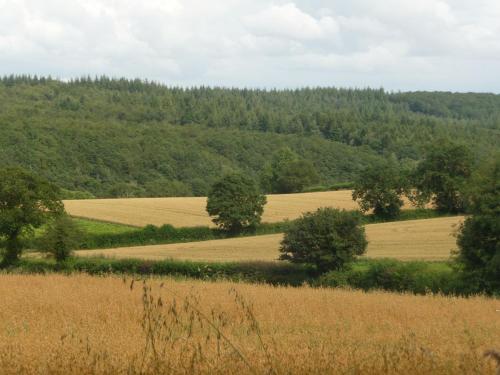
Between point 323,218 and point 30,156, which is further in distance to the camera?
point 30,156

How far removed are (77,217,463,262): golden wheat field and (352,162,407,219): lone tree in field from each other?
18.6 ft

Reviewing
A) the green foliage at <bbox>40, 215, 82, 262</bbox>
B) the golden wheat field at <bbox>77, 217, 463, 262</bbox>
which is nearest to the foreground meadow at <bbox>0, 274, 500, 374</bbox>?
the green foliage at <bbox>40, 215, 82, 262</bbox>

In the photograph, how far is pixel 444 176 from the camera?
73250 mm

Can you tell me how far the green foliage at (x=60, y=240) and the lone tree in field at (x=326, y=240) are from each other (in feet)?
44.1

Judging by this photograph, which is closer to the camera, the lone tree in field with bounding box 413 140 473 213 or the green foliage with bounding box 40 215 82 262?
the green foliage with bounding box 40 215 82 262

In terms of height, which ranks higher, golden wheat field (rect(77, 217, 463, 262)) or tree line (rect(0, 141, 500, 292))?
tree line (rect(0, 141, 500, 292))

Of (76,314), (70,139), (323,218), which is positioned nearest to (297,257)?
(323,218)

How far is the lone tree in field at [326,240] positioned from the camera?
3825 cm

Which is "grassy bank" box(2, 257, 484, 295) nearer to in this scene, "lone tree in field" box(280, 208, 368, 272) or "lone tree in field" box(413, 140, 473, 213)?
"lone tree in field" box(280, 208, 368, 272)

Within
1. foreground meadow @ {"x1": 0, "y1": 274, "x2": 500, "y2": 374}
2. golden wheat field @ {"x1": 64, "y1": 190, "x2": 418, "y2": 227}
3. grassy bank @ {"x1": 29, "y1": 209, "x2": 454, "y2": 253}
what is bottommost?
grassy bank @ {"x1": 29, "y1": 209, "x2": 454, "y2": 253}

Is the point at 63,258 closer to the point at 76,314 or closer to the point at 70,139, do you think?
the point at 76,314

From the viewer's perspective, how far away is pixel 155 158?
170125 mm

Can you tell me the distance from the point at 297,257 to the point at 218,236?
26.6m

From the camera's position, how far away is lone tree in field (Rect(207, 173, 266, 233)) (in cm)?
6438
